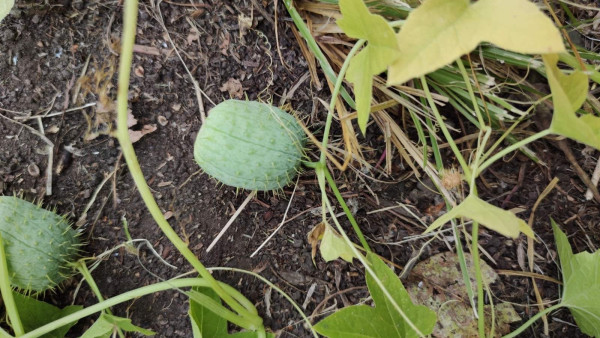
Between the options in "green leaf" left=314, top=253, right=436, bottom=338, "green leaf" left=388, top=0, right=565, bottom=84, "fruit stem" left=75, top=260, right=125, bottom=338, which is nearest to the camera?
"green leaf" left=388, top=0, right=565, bottom=84

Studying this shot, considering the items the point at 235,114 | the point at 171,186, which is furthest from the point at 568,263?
the point at 171,186

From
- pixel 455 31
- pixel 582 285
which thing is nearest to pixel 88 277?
pixel 455 31

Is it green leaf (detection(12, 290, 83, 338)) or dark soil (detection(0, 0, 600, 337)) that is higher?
dark soil (detection(0, 0, 600, 337))

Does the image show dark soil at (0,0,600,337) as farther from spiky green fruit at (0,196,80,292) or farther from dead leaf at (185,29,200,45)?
spiky green fruit at (0,196,80,292)

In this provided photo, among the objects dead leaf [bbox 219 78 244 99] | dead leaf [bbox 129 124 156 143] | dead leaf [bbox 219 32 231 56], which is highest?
dead leaf [bbox 219 32 231 56]

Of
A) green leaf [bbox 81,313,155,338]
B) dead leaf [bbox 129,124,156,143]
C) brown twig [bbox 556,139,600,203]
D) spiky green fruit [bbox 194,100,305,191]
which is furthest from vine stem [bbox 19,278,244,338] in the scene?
brown twig [bbox 556,139,600,203]

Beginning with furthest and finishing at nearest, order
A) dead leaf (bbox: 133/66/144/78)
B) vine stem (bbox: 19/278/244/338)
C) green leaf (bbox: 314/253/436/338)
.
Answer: dead leaf (bbox: 133/66/144/78) → vine stem (bbox: 19/278/244/338) → green leaf (bbox: 314/253/436/338)
